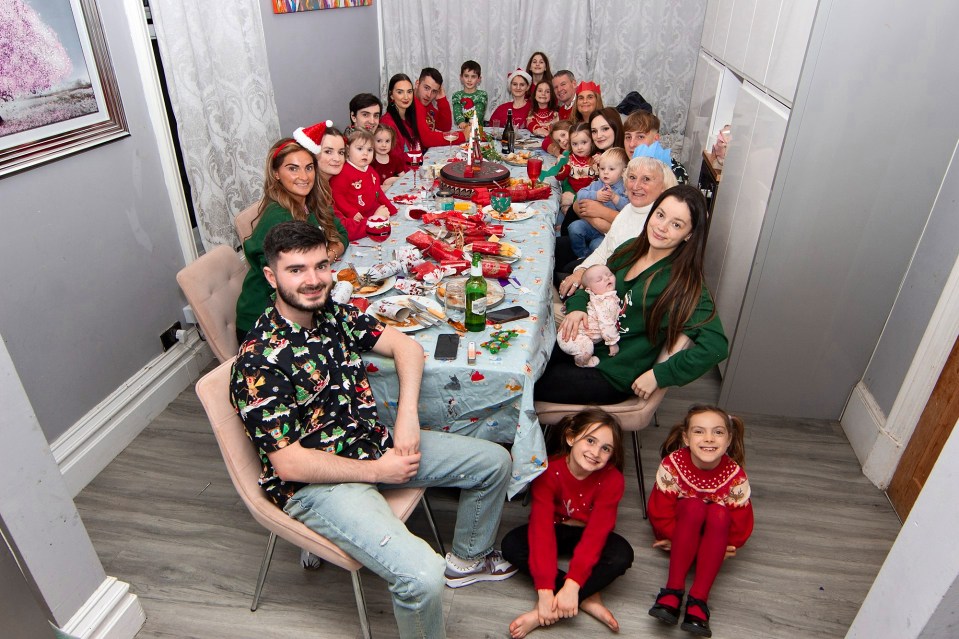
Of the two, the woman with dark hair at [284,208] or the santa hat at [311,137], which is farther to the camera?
the santa hat at [311,137]

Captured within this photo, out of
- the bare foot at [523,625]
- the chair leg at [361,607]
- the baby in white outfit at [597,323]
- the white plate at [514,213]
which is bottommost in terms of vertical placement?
the bare foot at [523,625]

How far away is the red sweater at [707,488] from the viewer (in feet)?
6.34

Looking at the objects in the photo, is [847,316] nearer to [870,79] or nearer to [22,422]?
[870,79]

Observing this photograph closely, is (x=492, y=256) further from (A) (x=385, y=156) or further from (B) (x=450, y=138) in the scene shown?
(B) (x=450, y=138)

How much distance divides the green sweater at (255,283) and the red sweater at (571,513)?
1143mm

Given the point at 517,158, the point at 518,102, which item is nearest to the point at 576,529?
the point at 517,158

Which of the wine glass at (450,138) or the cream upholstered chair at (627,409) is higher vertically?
the wine glass at (450,138)

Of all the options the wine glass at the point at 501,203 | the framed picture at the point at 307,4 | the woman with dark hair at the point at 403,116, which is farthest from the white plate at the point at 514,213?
the framed picture at the point at 307,4

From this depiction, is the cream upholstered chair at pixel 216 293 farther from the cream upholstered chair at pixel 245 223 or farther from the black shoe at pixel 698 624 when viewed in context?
the black shoe at pixel 698 624

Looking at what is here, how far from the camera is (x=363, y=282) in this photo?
6.97 ft

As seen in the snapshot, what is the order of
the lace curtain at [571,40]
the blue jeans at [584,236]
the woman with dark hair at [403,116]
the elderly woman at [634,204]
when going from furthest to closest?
the lace curtain at [571,40] → the woman with dark hair at [403,116] → the blue jeans at [584,236] → the elderly woman at [634,204]

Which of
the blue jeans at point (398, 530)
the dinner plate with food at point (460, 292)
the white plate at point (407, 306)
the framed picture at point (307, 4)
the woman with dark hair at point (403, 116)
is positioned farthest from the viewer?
the woman with dark hair at point (403, 116)

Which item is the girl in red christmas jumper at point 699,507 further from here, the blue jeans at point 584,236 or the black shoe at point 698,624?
the blue jeans at point 584,236

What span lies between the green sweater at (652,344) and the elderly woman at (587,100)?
182 centimetres
